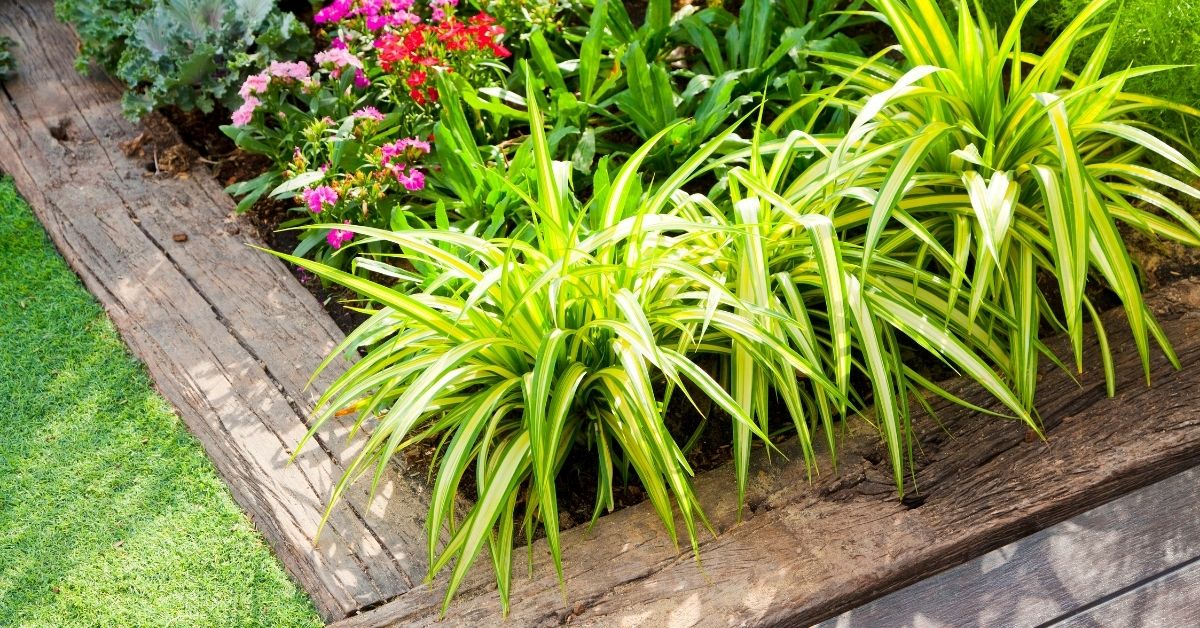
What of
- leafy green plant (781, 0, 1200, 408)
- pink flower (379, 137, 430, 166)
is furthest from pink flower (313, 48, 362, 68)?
leafy green plant (781, 0, 1200, 408)

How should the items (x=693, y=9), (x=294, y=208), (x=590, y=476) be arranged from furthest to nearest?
(x=693, y=9)
(x=294, y=208)
(x=590, y=476)

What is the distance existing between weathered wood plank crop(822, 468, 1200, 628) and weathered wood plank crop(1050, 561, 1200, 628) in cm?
1

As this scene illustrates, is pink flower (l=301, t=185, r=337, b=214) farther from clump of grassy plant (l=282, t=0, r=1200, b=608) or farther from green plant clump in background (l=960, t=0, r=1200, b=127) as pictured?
green plant clump in background (l=960, t=0, r=1200, b=127)

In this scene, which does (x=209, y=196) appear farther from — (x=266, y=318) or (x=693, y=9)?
(x=693, y=9)

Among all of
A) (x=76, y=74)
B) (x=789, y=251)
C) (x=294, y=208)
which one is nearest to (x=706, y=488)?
(x=789, y=251)

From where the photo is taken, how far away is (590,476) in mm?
2078

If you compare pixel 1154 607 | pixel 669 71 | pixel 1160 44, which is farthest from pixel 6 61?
pixel 1154 607

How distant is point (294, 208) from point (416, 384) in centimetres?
116

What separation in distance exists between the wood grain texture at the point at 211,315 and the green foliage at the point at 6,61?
4 centimetres

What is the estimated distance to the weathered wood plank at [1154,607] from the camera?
169 centimetres

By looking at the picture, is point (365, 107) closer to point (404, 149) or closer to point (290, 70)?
point (290, 70)

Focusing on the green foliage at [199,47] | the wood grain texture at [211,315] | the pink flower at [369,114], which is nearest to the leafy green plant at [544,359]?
the wood grain texture at [211,315]

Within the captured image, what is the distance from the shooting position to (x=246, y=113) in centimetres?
265

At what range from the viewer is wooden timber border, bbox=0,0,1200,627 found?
1.76 m
